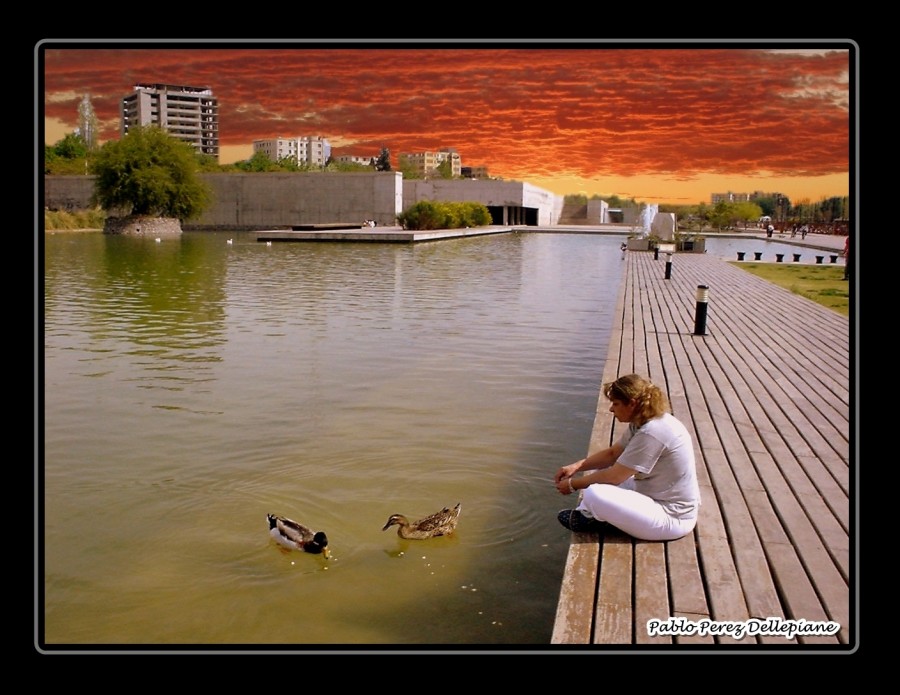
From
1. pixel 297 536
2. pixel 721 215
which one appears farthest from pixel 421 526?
pixel 721 215

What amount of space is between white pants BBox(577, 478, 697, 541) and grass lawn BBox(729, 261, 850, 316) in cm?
1213

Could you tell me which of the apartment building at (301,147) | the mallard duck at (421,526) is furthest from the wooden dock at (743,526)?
the apartment building at (301,147)

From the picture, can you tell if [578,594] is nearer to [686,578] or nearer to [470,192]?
[686,578]

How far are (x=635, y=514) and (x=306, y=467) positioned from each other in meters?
3.44

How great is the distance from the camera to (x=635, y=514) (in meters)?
4.38

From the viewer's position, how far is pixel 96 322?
47.2 feet

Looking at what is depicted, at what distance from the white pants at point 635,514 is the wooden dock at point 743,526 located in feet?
0.22

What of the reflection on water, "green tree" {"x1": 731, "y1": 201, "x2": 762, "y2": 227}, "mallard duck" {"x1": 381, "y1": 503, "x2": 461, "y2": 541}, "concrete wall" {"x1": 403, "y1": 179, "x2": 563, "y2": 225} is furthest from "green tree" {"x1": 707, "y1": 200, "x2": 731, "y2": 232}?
"mallard duck" {"x1": 381, "y1": 503, "x2": 461, "y2": 541}

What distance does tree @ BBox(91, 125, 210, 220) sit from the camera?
53062 mm
